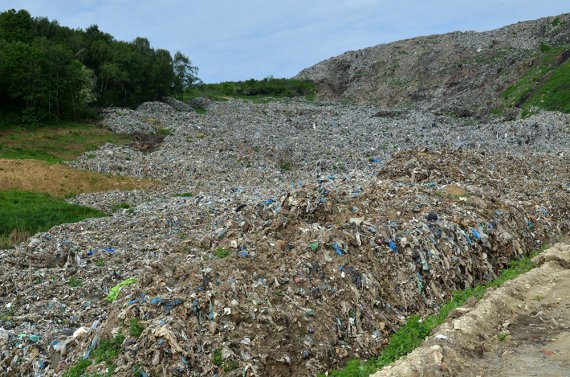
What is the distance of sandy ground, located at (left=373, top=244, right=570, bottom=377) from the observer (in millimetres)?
6426

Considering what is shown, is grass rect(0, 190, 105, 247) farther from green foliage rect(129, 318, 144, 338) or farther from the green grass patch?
green foliage rect(129, 318, 144, 338)

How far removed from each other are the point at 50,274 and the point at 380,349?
26.3ft

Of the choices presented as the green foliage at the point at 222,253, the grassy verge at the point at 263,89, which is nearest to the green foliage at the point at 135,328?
the green foliage at the point at 222,253

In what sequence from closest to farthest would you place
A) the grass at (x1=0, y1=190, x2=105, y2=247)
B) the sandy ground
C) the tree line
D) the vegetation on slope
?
the sandy ground, the grass at (x1=0, y1=190, x2=105, y2=247), the tree line, the vegetation on slope

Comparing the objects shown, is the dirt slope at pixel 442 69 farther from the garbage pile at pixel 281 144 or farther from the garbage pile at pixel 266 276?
the garbage pile at pixel 266 276

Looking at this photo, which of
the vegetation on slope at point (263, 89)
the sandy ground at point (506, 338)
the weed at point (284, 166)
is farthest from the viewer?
the vegetation on slope at point (263, 89)

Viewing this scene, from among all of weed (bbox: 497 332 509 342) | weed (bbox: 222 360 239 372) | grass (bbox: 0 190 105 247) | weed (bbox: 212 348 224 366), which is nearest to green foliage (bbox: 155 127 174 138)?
grass (bbox: 0 190 105 247)

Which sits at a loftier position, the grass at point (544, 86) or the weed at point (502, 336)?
the grass at point (544, 86)

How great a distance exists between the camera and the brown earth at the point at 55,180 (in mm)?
21953

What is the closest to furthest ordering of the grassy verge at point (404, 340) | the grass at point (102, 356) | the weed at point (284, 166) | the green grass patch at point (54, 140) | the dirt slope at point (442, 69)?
the grassy verge at point (404, 340) → the grass at point (102, 356) → the weed at point (284, 166) → the green grass patch at point (54, 140) → the dirt slope at point (442, 69)

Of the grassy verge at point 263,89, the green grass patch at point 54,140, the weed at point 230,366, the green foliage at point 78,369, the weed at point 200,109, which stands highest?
the grassy verge at point 263,89

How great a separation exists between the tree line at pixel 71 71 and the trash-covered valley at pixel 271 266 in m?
16.6

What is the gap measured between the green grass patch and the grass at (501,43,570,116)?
27.5 metres

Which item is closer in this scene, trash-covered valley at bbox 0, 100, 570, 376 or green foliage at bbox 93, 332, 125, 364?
green foliage at bbox 93, 332, 125, 364
